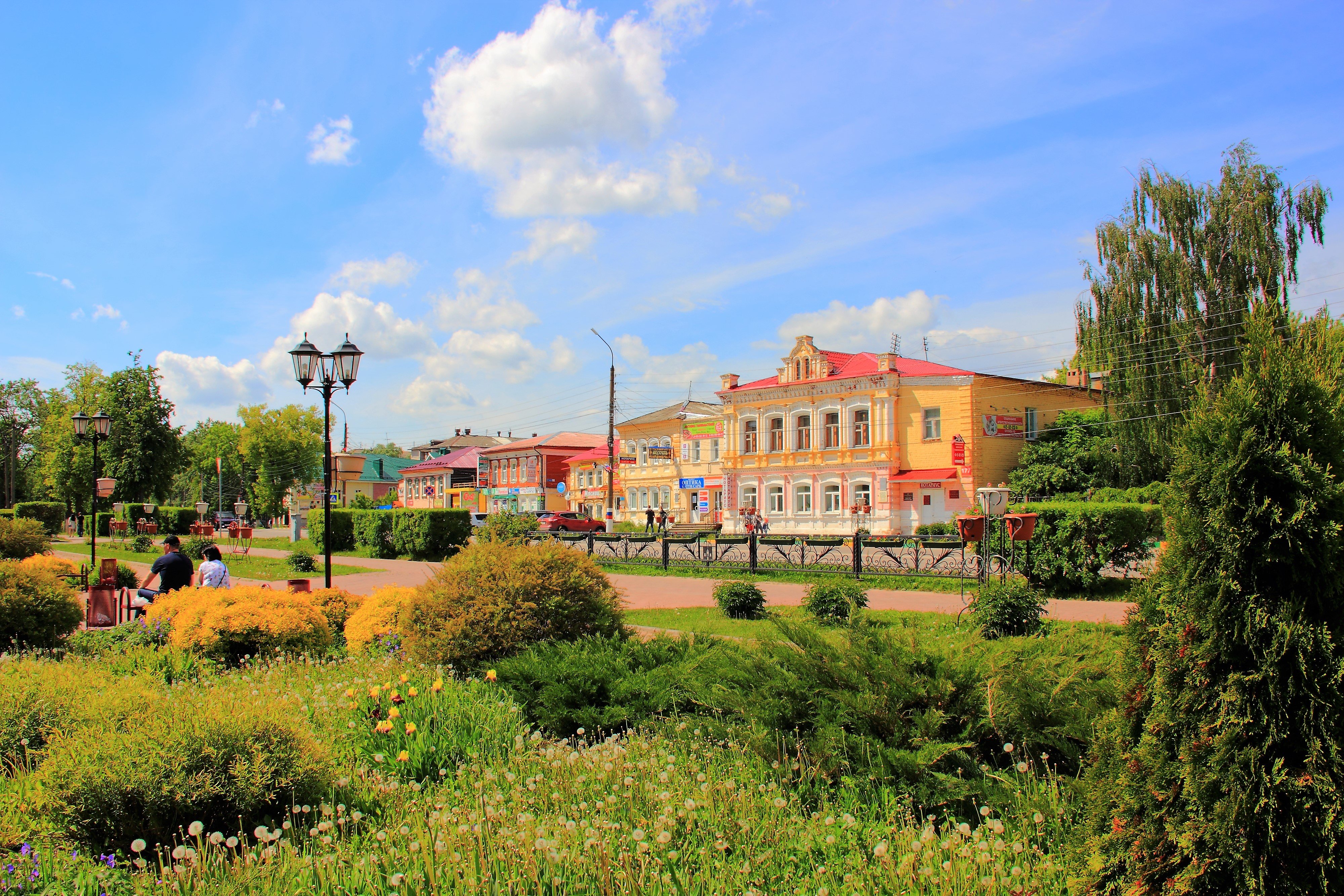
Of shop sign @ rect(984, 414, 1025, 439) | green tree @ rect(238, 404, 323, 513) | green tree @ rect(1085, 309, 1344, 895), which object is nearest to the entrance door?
shop sign @ rect(984, 414, 1025, 439)

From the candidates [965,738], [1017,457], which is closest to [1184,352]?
[1017,457]

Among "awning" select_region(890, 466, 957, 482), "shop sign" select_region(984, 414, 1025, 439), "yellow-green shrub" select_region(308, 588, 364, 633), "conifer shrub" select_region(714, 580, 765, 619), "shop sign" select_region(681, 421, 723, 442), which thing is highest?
"shop sign" select_region(681, 421, 723, 442)

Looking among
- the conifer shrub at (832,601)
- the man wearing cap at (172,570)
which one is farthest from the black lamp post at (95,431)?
the conifer shrub at (832,601)

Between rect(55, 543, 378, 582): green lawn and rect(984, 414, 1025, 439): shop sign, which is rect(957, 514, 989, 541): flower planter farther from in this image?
rect(984, 414, 1025, 439): shop sign

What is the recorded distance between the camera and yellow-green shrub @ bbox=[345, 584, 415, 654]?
8508mm

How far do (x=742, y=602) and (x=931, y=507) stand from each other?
27.8 m

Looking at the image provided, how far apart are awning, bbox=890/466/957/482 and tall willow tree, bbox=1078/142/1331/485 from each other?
25.9 feet

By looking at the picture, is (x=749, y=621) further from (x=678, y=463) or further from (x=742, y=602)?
(x=678, y=463)

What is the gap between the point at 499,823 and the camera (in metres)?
3.40

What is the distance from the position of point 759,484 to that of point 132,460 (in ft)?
116

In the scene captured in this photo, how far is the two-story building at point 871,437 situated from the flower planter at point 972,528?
2303 cm

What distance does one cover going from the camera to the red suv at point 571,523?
42.2m

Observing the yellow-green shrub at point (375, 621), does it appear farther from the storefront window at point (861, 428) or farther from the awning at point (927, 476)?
the storefront window at point (861, 428)

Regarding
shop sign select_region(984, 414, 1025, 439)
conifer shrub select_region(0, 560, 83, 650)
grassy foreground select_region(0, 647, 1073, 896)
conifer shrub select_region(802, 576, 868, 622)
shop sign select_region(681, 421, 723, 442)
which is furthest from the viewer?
shop sign select_region(681, 421, 723, 442)
